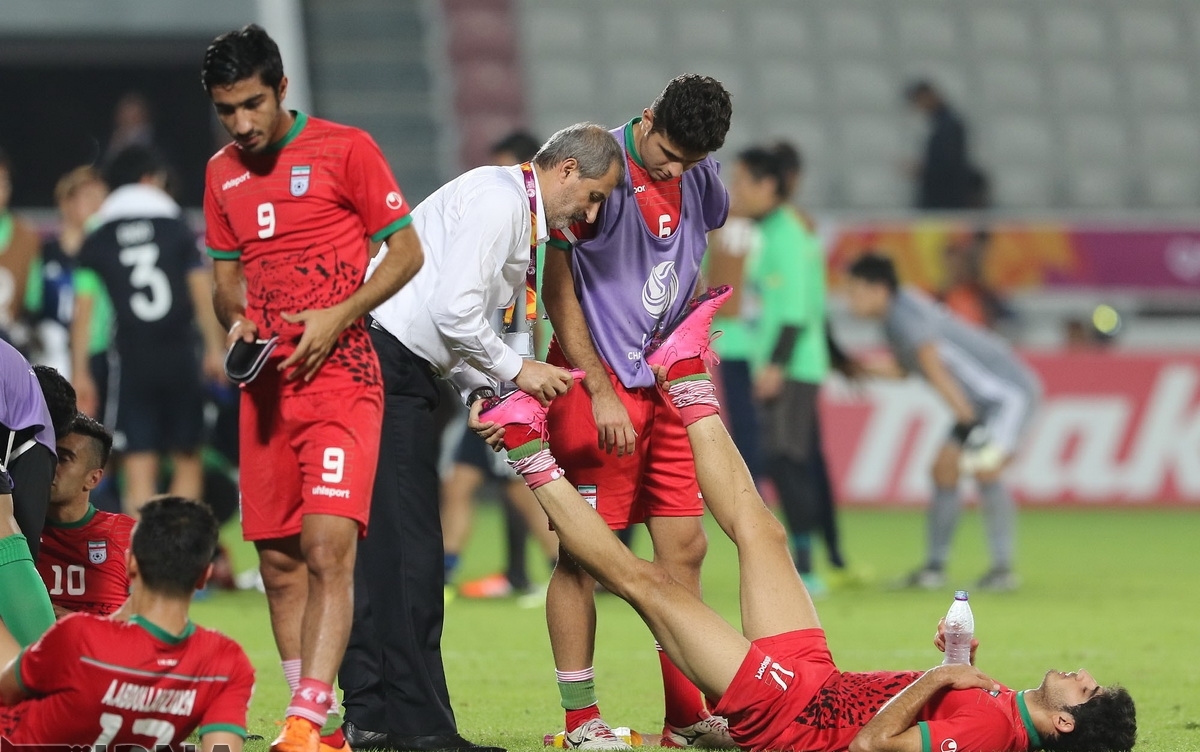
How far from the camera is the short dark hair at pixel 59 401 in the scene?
16.7 feet

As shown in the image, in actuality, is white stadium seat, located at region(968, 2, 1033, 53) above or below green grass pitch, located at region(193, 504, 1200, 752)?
above

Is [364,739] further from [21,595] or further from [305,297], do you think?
[305,297]

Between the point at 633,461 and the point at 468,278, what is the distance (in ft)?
3.09

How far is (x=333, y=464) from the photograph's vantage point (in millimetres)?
4434

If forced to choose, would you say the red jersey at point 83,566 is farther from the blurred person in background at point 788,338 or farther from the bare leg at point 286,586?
the blurred person in background at point 788,338

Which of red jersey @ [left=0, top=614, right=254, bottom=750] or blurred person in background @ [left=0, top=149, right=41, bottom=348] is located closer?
red jersey @ [left=0, top=614, right=254, bottom=750]

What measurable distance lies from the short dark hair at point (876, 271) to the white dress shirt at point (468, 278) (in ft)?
17.2

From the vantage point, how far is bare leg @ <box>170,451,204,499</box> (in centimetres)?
896

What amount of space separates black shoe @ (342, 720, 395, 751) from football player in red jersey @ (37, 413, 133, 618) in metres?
0.85

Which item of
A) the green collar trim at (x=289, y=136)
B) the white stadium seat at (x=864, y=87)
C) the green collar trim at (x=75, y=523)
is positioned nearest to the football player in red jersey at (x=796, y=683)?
the green collar trim at (x=289, y=136)

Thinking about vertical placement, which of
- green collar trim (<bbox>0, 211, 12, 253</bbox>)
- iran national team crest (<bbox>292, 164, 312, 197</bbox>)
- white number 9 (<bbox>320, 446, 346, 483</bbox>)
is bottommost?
white number 9 (<bbox>320, 446, 346, 483</bbox>)

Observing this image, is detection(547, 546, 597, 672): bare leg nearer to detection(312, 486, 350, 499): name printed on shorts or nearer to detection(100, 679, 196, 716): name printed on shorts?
detection(312, 486, 350, 499): name printed on shorts

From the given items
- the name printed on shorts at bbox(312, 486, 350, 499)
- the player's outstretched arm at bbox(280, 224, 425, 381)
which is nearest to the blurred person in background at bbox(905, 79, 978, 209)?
the player's outstretched arm at bbox(280, 224, 425, 381)

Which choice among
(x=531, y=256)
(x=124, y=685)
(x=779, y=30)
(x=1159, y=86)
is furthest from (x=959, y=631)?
(x=1159, y=86)
